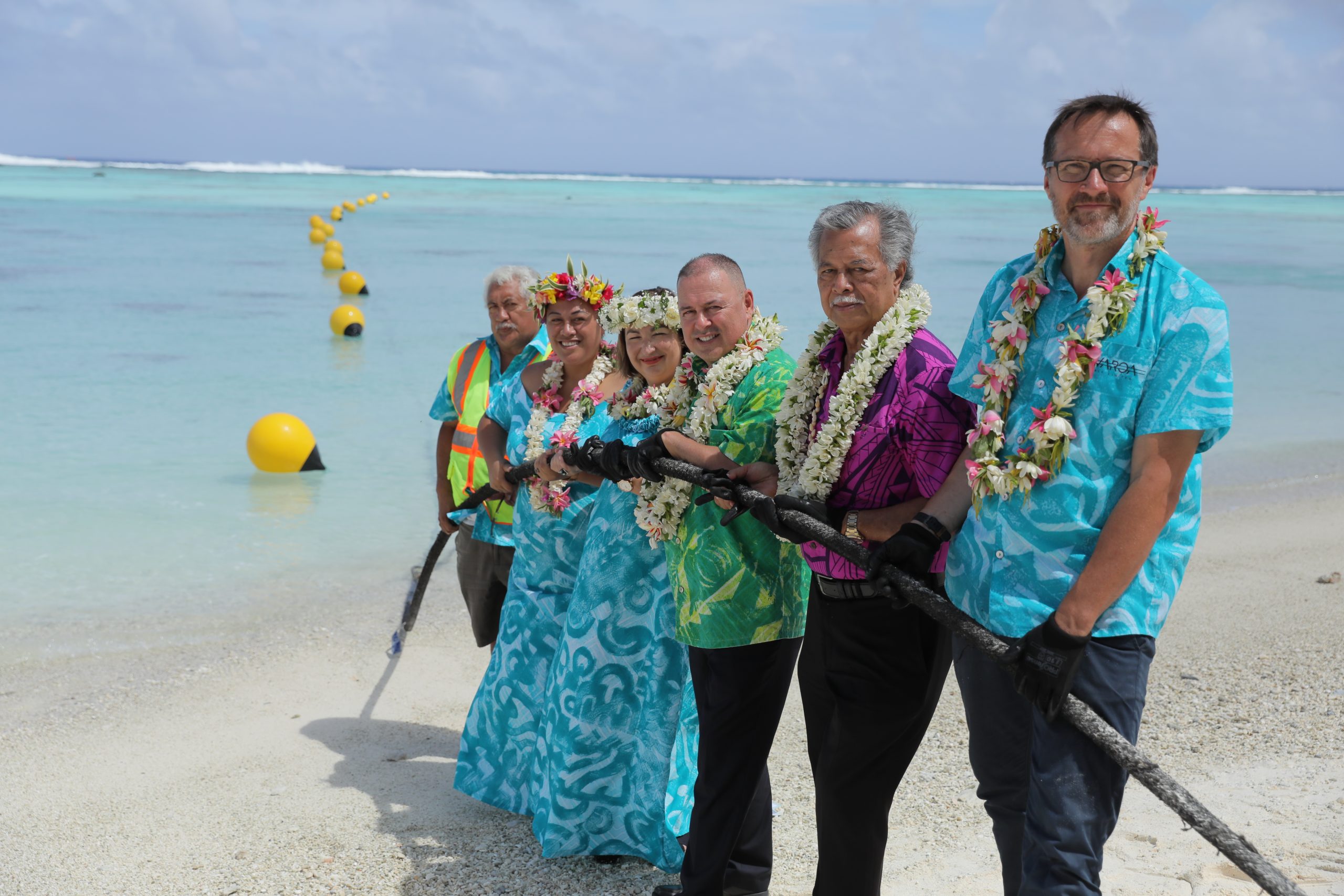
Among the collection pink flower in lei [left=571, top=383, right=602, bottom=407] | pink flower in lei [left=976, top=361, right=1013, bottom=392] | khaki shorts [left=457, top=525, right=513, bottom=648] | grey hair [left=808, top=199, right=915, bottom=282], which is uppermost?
grey hair [left=808, top=199, right=915, bottom=282]

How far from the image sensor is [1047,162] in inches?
112

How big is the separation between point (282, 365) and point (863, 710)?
49.7ft

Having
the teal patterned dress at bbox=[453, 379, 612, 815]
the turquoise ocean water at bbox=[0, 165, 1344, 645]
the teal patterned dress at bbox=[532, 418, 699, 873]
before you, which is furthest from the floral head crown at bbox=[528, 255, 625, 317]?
the turquoise ocean water at bbox=[0, 165, 1344, 645]

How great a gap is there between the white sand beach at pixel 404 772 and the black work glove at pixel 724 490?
1.59 metres

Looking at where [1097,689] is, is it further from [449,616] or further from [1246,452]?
[1246,452]

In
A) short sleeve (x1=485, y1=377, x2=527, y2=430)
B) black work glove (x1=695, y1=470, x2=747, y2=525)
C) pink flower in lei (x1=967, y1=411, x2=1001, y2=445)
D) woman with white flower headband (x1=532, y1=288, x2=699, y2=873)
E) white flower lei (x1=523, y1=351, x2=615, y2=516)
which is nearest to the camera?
pink flower in lei (x1=967, y1=411, x2=1001, y2=445)

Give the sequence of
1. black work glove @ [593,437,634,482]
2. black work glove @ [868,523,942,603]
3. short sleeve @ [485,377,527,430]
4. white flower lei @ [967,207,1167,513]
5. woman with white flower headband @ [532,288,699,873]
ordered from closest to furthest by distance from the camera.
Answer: white flower lei @ [967,207,1167,513], black work glove @ [868,523,942,603], black work glove @ [593,437,634,482], woman with white flower headband @ [532,288,699,873], short sleeve @ [485,377,527,430]

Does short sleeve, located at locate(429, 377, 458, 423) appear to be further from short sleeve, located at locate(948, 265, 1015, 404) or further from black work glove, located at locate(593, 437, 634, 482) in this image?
short sleeve, located at locate(948, 265, 1015, 404)

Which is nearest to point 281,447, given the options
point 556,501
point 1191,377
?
point 556,501

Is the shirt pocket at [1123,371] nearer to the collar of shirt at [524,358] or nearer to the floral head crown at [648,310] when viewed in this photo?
the floral head crown at [648,310]

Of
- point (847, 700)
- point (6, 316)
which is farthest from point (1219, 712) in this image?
point (6, 316)

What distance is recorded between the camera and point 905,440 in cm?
327

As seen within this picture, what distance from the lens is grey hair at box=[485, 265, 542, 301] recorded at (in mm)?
5629

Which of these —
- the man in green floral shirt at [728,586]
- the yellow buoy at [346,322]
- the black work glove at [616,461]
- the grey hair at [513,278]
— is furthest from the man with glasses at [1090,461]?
the yellow buoy at [346,322]
